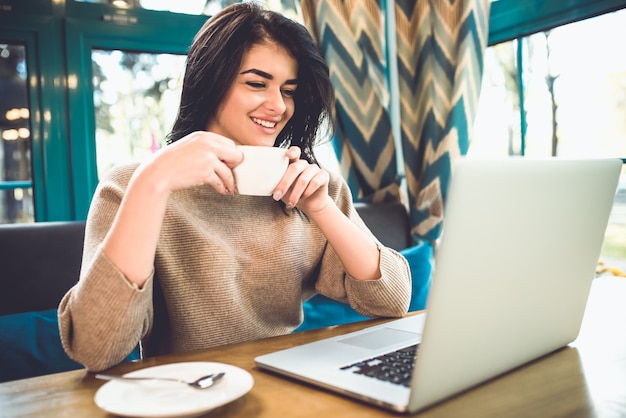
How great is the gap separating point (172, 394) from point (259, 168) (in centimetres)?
35

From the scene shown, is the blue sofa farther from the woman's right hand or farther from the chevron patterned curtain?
the chevron patterned curtain

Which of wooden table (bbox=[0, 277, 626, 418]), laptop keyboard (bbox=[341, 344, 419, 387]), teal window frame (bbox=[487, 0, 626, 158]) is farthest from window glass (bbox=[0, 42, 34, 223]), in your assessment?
teal window frame (bbox=[487, 0, 626, 158])

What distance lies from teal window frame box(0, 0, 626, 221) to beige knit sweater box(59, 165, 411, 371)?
2.69 feet

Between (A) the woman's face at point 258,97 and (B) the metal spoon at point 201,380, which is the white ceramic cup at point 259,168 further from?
(A) the woman's face at point 258,97

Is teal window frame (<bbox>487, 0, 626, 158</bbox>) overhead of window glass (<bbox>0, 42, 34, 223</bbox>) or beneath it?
→ overhead

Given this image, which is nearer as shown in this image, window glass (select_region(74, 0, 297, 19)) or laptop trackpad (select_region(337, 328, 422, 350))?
laptop trackpad (select_region(337, 328, 422, 350))

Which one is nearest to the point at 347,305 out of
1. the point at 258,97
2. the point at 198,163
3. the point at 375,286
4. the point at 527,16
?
the point at 375,286

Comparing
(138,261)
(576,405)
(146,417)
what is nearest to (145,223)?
(138,261)

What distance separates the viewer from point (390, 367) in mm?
676

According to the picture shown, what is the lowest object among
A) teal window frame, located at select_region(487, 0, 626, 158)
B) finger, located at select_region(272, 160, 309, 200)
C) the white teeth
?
finger, located at select_region(272, 160, 309, 200)

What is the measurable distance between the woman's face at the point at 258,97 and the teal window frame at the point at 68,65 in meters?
0.75

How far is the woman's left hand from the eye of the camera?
882mm

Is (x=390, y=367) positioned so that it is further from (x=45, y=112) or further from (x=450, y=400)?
(x=45, y=112)

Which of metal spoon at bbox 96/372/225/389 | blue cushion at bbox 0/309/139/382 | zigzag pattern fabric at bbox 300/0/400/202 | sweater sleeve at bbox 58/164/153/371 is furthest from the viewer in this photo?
zigzag pattern fabric at bbox 300/0/400/202
